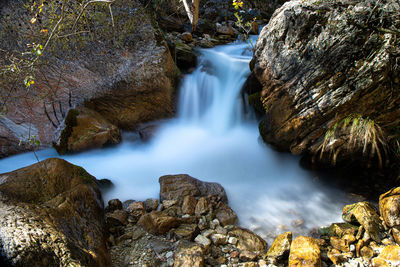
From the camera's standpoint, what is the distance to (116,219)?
284cm

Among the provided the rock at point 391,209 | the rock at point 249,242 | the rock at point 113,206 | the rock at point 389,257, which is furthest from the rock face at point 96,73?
the rock at point 389,257

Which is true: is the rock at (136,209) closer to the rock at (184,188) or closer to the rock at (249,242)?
the rock at (184,188)

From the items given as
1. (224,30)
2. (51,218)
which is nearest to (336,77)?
(51,218)

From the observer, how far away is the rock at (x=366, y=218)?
102 inches

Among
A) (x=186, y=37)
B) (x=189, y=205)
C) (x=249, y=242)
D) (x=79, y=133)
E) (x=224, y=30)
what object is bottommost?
(x=249, y=242)

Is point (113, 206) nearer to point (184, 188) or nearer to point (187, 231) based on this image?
point (184, 188)

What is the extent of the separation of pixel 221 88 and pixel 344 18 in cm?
373

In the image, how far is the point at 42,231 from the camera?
5.36 ft

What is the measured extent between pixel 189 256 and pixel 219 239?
512 millimetres

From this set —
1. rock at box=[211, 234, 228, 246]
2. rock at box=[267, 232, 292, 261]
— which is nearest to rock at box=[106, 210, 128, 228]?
rock at box=[211, 234, 228, 246]

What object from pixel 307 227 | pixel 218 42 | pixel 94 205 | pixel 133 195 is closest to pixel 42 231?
pixel 94 205

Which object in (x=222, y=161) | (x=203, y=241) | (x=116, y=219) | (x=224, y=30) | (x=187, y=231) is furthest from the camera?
(x=224, y=30)

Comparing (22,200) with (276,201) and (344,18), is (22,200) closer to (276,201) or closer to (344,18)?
(276,201)

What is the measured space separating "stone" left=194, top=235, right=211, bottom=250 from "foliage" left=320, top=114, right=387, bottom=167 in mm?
2559
